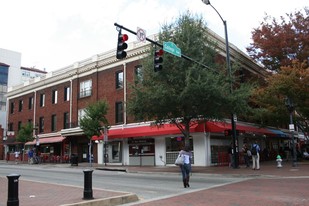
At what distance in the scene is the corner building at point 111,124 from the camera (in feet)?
95.1

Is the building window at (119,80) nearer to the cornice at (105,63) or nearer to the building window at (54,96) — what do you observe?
the cornice at (105,63)

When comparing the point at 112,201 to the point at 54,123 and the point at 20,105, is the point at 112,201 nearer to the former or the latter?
the point at 54,123

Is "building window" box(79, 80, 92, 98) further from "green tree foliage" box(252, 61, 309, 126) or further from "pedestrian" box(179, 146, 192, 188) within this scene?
"pedestrian" box(179, 146, 192, 188)

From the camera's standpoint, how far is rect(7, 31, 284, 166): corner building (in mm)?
28984

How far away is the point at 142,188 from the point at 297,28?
2300cm

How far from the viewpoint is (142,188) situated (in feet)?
47.4

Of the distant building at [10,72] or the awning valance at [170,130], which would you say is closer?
the awning valance at [170,130]

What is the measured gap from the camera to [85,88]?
39250 mm

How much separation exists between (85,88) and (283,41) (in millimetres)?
21106

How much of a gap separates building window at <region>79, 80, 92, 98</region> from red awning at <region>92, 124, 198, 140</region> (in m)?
6.21

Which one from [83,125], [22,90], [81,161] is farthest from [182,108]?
[22,90]

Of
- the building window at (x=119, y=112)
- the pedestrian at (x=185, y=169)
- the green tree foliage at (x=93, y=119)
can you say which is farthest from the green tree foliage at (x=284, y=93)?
the pedestrian at (x=185, y=169)

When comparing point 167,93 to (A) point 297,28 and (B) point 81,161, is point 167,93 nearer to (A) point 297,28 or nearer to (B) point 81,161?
(A) point 297,28

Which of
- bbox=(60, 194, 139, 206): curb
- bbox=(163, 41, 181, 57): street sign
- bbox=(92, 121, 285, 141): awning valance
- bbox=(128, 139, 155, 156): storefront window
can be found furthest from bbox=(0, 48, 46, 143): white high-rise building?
bbox=(60, 194, 139, 206): curb
